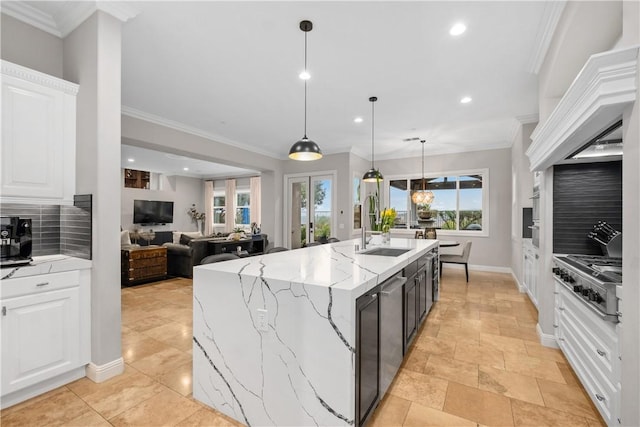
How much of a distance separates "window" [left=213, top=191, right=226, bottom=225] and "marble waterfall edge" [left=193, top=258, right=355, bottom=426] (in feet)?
31.0

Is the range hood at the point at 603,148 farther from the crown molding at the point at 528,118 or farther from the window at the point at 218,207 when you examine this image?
the window at the point at 218,207

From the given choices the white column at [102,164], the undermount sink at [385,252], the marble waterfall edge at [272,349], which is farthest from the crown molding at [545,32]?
the white column at [102,164]

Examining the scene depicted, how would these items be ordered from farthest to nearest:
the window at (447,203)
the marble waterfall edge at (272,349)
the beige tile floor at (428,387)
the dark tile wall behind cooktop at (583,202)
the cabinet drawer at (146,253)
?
the window at (447,203) < the cabinet drawer at (146,253) < the dark tile wall behind cooktop at (583,202) < the beige tile floor at (428,387) < the marble waterfall edge at (272,349)

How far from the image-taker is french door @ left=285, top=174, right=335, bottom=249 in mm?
7164

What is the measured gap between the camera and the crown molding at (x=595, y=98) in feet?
4.21

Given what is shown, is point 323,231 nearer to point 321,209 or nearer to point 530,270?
point 321,209

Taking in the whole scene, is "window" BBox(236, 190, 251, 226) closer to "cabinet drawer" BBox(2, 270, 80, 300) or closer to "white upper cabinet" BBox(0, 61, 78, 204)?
"white upper cabinet" BBox(0, 61, 78, 204)

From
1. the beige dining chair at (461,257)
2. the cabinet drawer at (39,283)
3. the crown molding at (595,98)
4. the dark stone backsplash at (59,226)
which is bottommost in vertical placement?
the beige dining chair at (461,257)

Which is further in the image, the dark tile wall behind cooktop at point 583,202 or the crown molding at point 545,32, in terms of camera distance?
the dark tile wall behind cooktop at point 583,202

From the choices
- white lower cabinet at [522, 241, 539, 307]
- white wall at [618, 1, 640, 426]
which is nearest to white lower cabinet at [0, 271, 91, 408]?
white wall at [618, 1, 640, 426]

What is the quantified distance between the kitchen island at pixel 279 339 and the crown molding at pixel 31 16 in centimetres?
242

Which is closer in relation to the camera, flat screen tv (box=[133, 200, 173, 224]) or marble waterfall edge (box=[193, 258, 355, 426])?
marble waterfall edge (box=[193, 258, 355, 426])

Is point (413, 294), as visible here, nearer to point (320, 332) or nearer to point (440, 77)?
point (320, 332)

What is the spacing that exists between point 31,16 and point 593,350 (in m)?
4.74
